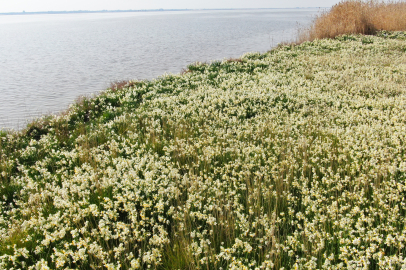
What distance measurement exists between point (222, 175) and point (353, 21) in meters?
26.4

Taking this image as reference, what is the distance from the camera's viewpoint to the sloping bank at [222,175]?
4402mm

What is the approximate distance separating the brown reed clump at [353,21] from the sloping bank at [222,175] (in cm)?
1060

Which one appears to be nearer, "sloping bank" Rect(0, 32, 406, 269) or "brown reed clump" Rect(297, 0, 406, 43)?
"sloping bank" Rect(0, 32, 406, 269)

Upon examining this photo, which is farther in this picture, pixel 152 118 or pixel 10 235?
pixel 152 118

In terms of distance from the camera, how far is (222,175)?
6695 mm

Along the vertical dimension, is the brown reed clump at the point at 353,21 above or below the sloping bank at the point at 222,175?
above

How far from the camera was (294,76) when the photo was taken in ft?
48.3

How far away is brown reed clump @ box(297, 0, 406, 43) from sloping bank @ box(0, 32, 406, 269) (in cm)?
1060

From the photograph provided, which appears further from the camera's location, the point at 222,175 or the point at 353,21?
the point at 353,21

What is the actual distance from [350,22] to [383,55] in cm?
1023

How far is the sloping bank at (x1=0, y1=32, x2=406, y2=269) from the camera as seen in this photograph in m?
4.40

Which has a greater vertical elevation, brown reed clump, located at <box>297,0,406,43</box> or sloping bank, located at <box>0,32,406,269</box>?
brown reed clump, located at <box>297,0,406,43</box>

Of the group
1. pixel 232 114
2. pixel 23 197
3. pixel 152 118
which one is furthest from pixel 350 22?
pixel 23 197

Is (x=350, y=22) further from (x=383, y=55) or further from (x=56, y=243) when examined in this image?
(x=56, y=243)
